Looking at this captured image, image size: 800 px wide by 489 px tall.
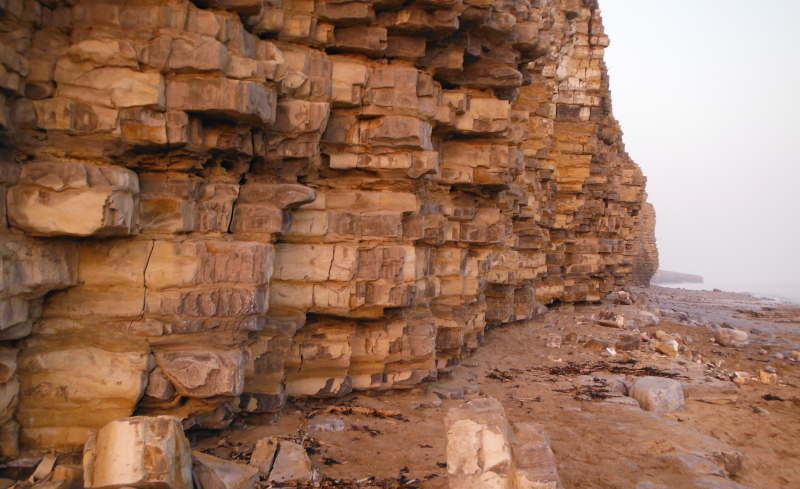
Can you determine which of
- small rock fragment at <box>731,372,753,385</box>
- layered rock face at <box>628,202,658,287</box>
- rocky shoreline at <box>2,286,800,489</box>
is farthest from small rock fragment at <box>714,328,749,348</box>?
layered rock face at <box>628,202,658,287</box>

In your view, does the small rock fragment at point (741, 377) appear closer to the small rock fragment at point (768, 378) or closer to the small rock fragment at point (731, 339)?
the small rock fragment at point (768, 378)

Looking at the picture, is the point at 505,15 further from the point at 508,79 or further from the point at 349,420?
the point at 349,420

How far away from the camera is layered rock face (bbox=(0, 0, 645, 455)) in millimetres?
4797

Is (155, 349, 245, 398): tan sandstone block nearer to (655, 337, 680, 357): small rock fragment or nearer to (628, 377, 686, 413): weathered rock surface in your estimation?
(628, 377, 686, 413): weathered rock surface

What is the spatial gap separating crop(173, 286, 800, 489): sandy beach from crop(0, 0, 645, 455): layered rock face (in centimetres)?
43

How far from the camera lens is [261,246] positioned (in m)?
5.69

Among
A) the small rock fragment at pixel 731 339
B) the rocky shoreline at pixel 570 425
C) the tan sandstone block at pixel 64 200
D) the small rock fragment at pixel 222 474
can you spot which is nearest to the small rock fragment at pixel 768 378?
the rocky shoreline at pixel 570 425

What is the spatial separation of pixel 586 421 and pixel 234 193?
532cm

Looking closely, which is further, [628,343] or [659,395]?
[628,343]

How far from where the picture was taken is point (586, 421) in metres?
7.01

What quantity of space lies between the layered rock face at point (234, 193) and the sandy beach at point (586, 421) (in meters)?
0.43

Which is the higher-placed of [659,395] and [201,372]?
[201,372]

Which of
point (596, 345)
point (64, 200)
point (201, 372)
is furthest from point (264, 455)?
point (596, 345)

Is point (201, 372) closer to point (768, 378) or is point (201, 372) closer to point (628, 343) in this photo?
point (628, 343)
